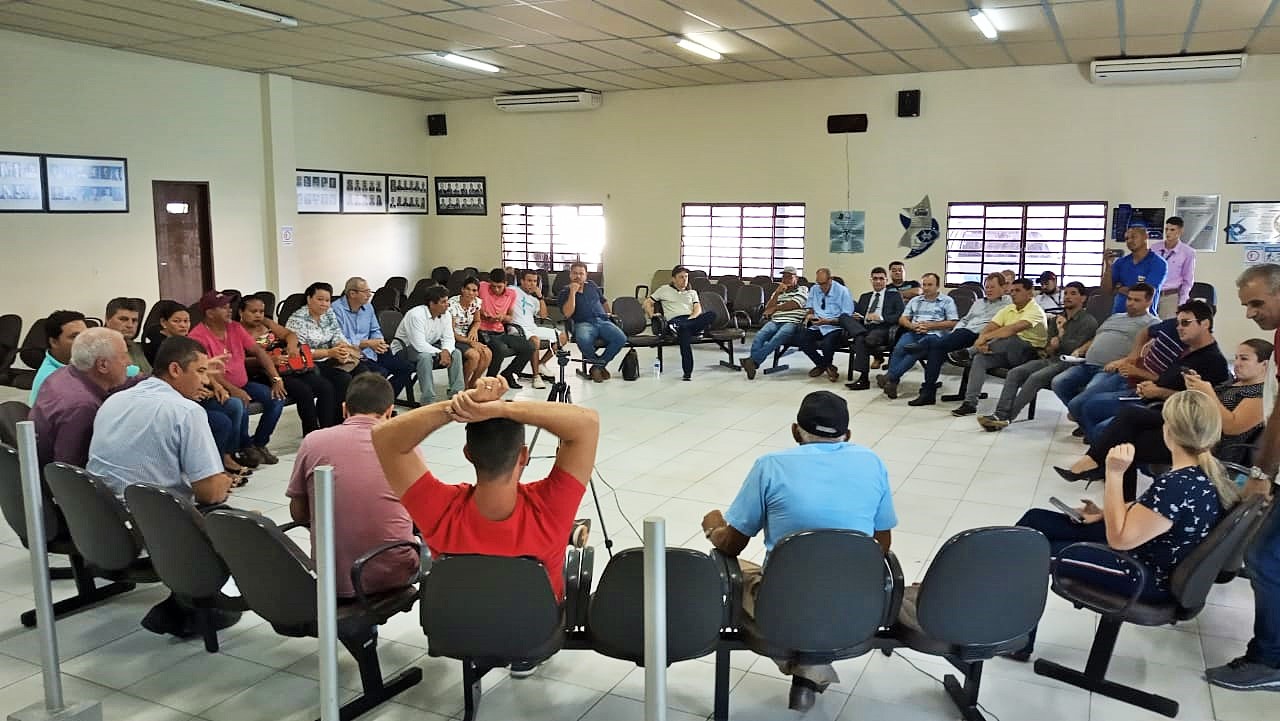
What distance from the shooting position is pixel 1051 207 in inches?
413

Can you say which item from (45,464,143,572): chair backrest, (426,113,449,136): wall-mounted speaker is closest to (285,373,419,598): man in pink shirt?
(45,464,143,572): chair backrest

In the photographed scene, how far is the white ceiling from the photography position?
7461 mm

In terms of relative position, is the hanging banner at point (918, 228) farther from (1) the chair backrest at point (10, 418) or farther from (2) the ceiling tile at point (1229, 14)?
(1) the chair backrest at point (10, 418)

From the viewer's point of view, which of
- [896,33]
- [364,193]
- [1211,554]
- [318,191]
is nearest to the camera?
[1211,554]

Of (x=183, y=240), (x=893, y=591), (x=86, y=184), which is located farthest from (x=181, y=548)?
(x=183, y=240)

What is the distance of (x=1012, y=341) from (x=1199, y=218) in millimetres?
4103

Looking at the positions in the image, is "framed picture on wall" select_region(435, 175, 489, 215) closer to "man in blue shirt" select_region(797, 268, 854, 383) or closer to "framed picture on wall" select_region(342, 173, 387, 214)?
"framed picture on wall" select_region(342, 173, 387, 214)

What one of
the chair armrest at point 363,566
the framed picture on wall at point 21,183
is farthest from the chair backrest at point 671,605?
the framed picture on wall at point 21,183

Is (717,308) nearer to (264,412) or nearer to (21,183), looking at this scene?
(264,412)

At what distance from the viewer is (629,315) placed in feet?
31.6

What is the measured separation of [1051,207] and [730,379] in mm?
4438

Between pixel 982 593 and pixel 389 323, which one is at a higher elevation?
pixel 389 323

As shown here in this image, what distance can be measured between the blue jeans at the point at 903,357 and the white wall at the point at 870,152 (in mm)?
3212

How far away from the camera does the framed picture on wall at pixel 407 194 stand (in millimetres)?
13547
